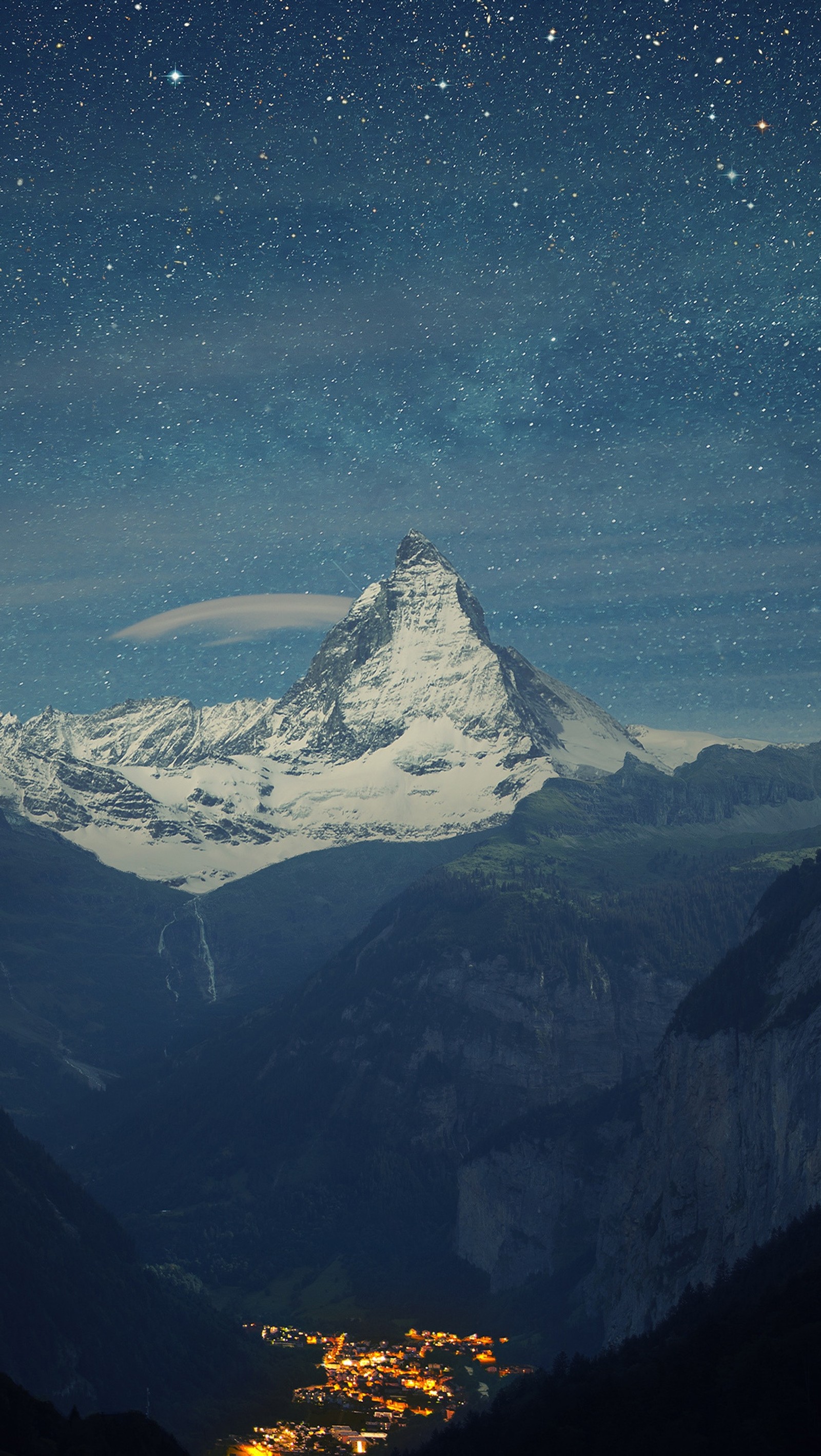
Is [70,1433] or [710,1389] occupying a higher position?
[710,1389]

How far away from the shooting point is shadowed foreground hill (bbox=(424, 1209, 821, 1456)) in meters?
124

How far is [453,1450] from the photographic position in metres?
166

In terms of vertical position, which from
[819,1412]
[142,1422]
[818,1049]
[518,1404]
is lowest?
[518,1404]

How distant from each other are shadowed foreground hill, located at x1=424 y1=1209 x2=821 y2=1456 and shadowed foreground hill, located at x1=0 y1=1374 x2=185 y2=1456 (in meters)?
37.2

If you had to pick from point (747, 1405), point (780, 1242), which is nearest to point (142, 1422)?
point (747, 1405)

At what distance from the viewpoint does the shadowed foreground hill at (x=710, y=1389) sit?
4882 inches

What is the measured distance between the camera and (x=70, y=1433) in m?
147

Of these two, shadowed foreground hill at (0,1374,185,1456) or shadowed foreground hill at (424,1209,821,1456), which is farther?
shadowed foreground hill at (0,1374,185,1456)

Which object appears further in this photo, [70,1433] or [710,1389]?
[70,1433]

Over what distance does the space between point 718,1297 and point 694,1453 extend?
5293 centimetres

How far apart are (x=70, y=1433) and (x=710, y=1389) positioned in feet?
219

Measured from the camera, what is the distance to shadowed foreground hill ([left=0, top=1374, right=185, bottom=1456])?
456 feet

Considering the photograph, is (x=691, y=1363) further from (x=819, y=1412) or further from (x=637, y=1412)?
(x=819, y=1412)

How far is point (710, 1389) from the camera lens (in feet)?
446
